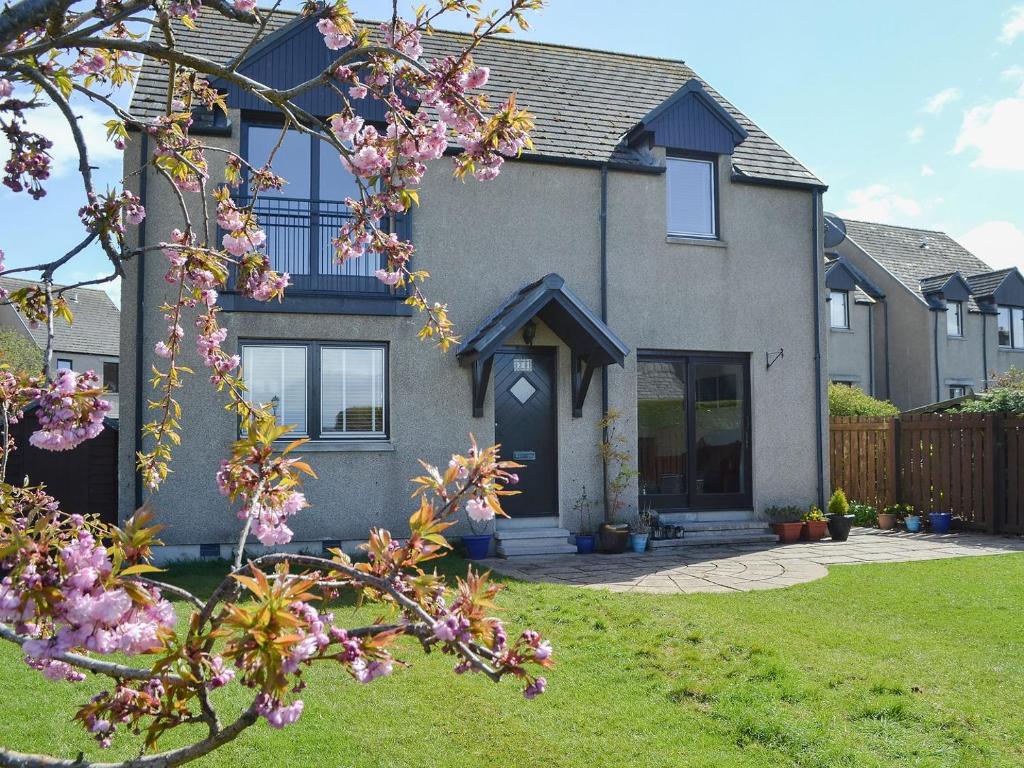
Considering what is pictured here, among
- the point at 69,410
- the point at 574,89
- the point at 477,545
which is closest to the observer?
the point at 69,410

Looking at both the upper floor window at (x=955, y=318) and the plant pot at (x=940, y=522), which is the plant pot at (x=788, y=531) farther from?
the upper floor window at (x=955, y=318)

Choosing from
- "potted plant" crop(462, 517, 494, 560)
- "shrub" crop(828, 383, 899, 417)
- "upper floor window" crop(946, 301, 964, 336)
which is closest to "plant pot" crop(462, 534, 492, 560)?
"potted plant" crop(462, 517, 494, 560)

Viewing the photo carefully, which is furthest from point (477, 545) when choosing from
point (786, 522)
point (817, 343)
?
point (817, 343)

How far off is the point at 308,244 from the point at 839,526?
8869 millimetres

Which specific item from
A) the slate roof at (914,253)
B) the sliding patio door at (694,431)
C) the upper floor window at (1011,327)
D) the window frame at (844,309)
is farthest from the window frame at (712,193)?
the upper floor window at (1011,327)

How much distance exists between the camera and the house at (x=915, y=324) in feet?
92.2

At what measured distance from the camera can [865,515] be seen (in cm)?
1527

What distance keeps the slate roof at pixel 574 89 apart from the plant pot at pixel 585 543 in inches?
212

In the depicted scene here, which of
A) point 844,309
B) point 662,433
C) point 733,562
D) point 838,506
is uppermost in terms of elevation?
point 844,309

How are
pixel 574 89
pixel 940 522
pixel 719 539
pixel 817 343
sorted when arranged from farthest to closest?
pixel 574 89, pixel 940 522, pixel 817 343, pixel 719 539

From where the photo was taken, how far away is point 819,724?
4527mm

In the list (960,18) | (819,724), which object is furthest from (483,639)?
(960,18)

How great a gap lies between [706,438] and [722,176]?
13.5 ft

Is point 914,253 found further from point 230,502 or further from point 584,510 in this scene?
point 230,502
